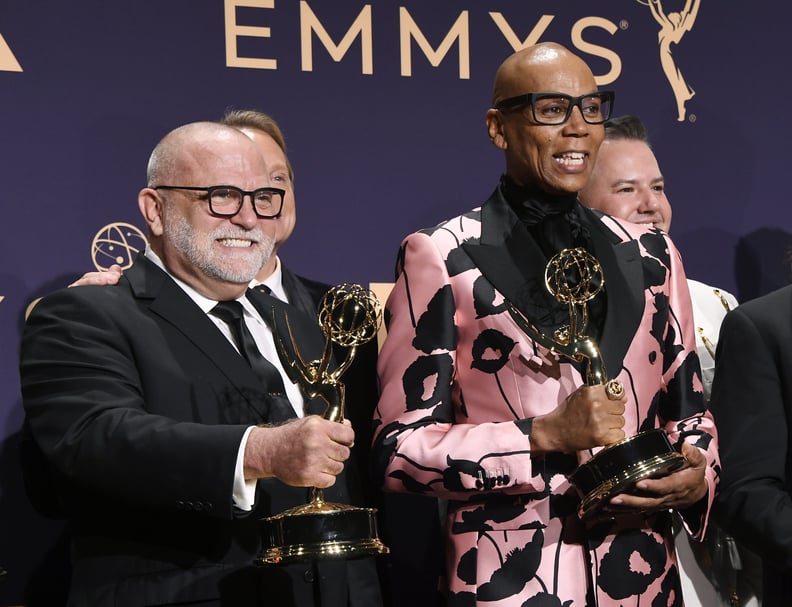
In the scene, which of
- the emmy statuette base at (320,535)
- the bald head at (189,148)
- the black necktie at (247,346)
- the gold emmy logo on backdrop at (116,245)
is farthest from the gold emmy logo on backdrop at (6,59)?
the emmy statuette base at (320,535)

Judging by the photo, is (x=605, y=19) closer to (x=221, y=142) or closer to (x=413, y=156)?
(x=413, y=156)

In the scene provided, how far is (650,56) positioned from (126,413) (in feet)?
7.63

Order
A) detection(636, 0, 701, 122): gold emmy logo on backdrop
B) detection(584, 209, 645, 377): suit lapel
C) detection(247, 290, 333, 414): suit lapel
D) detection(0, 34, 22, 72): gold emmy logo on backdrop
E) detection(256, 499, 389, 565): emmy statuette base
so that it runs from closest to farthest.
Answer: detection(256, 499, 389, 565): emmy statuette base → detection(584, 209, 645, 377): suit lapel → detection(247, 290, 333, 414): suit lapel → detection(0, 34, 22, 72): gold emmy logo on backdrop → detection(636, 0, 701, 122): gold emmy logo on backdrop

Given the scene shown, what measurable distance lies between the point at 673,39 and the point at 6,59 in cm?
200

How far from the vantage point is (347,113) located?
3451 millimetres

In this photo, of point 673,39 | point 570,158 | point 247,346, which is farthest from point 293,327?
point 673,39

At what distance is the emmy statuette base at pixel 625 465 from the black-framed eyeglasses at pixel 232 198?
832mm

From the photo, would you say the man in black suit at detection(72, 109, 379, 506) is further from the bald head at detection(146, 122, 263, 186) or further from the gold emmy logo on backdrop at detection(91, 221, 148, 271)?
the gold emmy logo on backdrop at detection(91, 221, 148, 271)

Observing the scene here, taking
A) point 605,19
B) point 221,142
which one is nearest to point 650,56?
point 605,19

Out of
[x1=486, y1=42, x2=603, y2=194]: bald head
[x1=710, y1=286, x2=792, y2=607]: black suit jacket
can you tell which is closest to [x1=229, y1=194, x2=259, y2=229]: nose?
[x1=486, y1=42, x2=603, y2=194]: bald head

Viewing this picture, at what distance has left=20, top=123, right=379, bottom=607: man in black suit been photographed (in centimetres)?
200

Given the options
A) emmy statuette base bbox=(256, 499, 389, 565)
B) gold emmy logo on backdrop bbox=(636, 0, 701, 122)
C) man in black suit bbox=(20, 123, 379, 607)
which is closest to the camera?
emmy statuette base bbox=(256, 499, 389, 565)

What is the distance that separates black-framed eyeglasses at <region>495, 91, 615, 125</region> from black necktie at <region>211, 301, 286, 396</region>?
681 millimetres

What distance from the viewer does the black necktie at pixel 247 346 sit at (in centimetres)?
231
